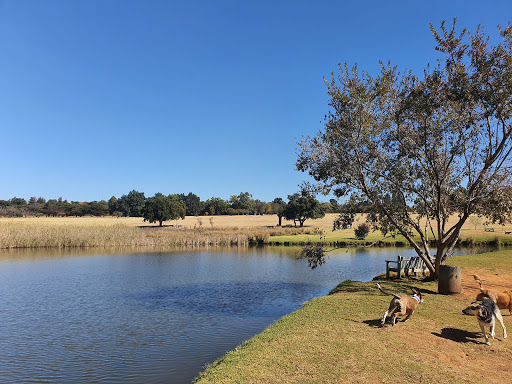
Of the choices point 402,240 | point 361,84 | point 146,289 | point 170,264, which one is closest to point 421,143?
point 361,84

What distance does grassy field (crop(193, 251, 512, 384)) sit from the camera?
26.2ft

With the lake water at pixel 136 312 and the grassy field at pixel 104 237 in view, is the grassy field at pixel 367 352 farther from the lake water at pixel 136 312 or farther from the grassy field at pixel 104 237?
the grassy field at pixel 104 237

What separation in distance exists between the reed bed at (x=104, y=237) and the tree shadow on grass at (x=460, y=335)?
5080 cm

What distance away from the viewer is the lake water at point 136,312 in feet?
39.2

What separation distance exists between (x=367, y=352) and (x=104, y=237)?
53.5m

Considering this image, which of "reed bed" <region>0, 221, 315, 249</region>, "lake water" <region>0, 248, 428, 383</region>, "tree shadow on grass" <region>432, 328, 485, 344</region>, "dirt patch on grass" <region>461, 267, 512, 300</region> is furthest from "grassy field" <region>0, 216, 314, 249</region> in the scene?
"tree shadow on grass" <region>432, 328, 485, 344</region>

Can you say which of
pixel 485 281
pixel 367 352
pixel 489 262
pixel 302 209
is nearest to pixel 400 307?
pixel 367 352

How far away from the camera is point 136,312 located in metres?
18.7

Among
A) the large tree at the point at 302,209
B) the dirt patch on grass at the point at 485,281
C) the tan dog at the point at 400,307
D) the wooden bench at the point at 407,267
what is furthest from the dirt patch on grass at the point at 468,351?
the large tree at the point at 302,209

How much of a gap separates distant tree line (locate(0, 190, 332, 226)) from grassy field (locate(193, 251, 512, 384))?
77.4 meters

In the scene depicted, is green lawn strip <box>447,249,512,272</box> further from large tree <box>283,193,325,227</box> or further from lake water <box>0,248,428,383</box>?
large tree <box>283,193,325,227</box>

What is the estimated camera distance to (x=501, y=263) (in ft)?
87.1

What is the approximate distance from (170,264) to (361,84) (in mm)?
27408

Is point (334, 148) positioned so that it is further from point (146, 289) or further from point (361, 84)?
point (146, 289)
